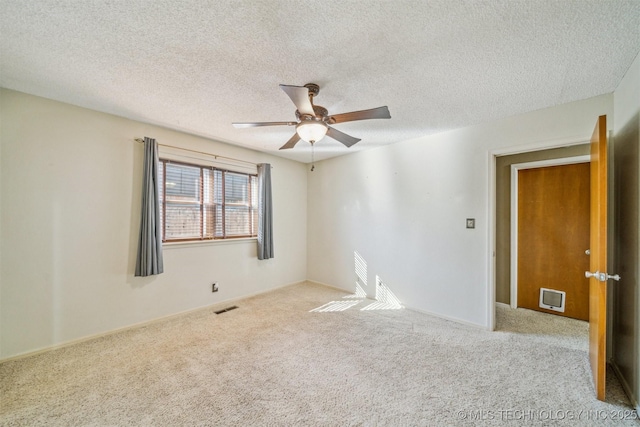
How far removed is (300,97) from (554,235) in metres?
3.91

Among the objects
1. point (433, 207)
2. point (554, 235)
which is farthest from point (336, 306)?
point (554, 235)

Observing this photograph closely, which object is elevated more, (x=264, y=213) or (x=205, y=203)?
(x=205, y=203)

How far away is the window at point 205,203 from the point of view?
3.34m

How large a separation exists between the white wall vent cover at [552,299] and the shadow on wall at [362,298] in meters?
1.94

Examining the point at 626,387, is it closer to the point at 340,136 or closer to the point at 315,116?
the point at 340,136

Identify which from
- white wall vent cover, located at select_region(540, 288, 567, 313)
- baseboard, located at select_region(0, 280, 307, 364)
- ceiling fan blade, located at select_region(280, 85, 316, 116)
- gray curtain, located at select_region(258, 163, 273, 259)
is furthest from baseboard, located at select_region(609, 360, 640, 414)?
baseboard, located at select_region(0, 280, 307, 364)

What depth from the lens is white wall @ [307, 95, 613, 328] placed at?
275 cm

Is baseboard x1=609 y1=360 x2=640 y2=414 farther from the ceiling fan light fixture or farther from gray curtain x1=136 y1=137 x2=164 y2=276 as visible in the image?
gray curtain x1=136 y1=137 x2=164 y2=276

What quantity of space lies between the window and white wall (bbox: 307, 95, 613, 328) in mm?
1582

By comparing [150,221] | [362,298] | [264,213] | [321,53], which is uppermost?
[321,53]

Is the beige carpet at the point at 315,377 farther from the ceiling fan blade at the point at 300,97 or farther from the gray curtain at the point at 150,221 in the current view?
the ceiling fan blade at the point at 300,97

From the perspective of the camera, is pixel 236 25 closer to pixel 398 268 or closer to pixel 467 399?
pixel 467 399

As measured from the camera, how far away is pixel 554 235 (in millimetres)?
3406

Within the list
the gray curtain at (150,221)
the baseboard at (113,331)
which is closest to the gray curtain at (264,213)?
the baseboard at (113,331)
